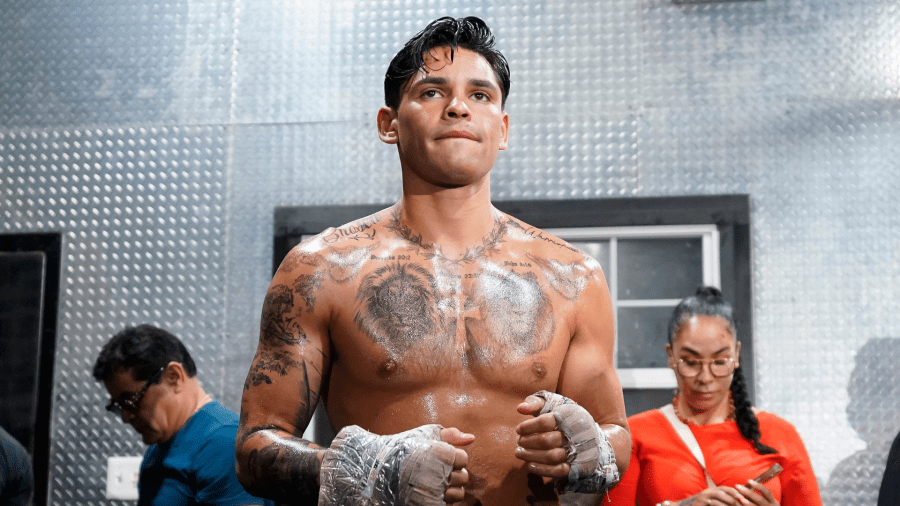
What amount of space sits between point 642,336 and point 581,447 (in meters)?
1.90

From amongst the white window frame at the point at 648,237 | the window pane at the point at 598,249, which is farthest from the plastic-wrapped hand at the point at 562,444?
the window pane at the point at 598,249

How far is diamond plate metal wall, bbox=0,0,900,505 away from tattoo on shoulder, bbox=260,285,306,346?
68.7 inches

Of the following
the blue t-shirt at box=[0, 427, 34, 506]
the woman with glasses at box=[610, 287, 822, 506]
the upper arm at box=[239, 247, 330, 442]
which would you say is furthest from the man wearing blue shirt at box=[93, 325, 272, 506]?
the woman with glasses at box=[610, 287, 822, 506]

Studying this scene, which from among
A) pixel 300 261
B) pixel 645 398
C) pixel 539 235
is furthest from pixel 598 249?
pixel 300 261

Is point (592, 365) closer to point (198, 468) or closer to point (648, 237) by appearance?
point (198, 468)

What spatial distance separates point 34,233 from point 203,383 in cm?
101

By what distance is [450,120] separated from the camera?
170cm

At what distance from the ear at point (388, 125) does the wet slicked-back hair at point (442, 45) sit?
16 mm

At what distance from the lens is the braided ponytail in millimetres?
2466

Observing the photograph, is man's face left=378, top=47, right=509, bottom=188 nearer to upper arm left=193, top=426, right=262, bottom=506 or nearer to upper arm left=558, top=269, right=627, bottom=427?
upper arm left=558, top=269, right=627, bottom=427

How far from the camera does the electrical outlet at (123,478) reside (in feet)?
10.9

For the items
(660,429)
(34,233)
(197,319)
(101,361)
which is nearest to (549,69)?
(660,429)

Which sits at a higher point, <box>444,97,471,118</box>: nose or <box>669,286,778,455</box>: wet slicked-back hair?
<box>444,97,471,118</box>: nose

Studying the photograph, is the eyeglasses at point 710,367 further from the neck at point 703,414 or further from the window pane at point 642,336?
the window pane at point 642,336
